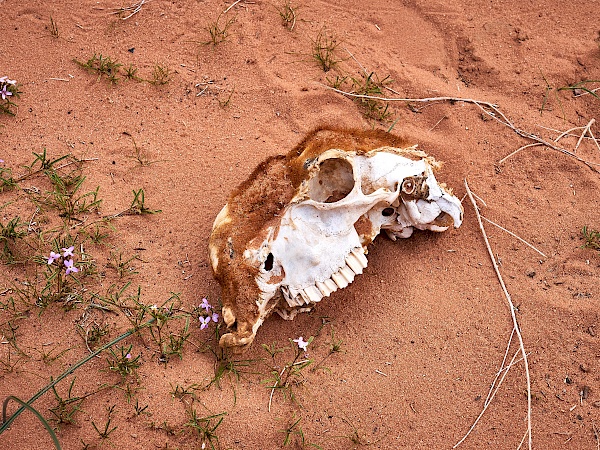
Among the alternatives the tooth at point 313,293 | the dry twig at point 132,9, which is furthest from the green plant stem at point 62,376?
the dry twig at point 132,9

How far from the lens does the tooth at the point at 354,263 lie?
3008 millimetres

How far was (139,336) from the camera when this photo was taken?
3.06 metres

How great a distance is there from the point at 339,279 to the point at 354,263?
0.37 feet

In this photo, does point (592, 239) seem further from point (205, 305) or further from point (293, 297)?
point (205, 305)

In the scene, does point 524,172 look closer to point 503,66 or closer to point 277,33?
point 503,66

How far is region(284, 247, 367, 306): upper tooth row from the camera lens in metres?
2.92

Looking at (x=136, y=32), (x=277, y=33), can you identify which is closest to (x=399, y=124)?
(x=277, y=33)

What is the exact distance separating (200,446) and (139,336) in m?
0.61

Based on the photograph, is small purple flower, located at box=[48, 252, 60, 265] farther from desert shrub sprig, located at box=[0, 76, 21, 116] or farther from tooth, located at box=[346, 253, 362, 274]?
tooth, located at box=[346, 253, 362, 274]

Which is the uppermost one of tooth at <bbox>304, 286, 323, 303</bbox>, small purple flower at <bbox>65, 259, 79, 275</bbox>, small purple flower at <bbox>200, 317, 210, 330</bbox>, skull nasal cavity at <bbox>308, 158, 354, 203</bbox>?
skull nasal cavity at <bbox>308, 158, 354, 203</bbox>

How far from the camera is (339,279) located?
298 centimetres

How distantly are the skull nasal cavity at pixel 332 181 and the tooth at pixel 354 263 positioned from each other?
12.4 inches

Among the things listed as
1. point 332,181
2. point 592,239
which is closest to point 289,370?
point 332,181

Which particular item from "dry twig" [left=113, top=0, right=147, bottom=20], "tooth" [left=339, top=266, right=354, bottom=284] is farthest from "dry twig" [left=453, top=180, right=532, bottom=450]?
"dry twig" [left=113, top=0, right=147, bottom=20]
